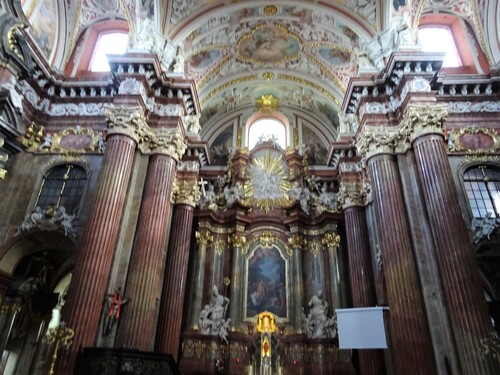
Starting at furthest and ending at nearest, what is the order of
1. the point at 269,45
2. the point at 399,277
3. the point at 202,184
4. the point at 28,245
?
the point at 269,45 < the point at 202,184 < the point at 28,245 < the point at 399,277

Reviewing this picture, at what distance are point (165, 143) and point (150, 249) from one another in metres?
3.49

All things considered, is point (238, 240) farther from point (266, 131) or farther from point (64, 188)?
point (64, 188)

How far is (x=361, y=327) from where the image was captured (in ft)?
33.5

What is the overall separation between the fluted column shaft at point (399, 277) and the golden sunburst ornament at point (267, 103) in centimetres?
919

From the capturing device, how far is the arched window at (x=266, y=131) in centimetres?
1998

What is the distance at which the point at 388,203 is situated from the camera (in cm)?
1127

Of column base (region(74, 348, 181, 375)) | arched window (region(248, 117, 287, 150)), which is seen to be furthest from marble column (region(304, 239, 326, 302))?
column base (region(74, 348, 181, 375))

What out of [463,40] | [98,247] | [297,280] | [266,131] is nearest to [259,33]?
[266,131]

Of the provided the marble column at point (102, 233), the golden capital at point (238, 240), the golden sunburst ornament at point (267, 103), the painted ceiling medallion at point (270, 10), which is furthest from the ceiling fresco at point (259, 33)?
the golden capital at point (238, 240)

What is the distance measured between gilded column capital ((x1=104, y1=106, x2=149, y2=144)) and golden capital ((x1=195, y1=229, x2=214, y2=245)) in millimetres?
5695

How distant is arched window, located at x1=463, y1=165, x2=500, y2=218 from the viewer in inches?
470

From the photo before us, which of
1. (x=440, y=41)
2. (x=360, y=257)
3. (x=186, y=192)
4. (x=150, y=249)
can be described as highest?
(x=440, y=41)

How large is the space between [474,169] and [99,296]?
454 inches

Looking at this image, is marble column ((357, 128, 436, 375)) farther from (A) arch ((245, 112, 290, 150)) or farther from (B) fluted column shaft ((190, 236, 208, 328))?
(A) arch ((245, 112, 290, 150))
